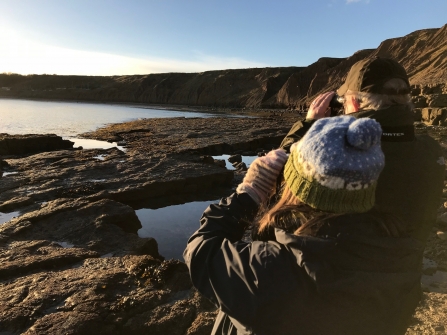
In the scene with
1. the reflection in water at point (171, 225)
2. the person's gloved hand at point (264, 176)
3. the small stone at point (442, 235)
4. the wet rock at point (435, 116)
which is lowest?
the reflection in water at point (171, 225)

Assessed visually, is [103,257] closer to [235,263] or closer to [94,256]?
[94,256]

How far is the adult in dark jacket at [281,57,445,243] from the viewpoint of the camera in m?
1.59

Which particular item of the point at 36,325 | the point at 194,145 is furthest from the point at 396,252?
the point at 194,145

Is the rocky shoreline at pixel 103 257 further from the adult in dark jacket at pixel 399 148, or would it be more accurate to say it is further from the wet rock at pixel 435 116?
the wet rock at pixel 435 116

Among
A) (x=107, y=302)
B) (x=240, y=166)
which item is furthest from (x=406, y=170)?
(x=240, y=166)

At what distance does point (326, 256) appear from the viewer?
3.85 feet

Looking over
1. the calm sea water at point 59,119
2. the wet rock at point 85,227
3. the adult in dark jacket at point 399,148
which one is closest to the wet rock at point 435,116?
the wet rock at point 85,227

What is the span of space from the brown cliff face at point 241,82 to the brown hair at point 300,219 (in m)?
34.5

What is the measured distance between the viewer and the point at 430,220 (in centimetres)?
175

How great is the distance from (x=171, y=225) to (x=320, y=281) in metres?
6.66

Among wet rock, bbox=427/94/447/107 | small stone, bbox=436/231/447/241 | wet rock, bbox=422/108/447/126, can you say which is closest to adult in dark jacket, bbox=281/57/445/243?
small stone, bbox=436/231/447/241

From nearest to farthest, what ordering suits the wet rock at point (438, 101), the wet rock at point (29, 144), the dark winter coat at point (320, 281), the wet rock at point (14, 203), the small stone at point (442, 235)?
1. the dark winter coat at point (320, 281)
2. the small stone at point (442, 235)
3. the wet rock at point (14, 203)
4. the wet rock at point (29, 144)
5. the wet rock at point (438, 101)

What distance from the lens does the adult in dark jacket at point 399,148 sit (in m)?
1.59

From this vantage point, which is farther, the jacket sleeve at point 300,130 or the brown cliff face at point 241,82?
the brown cliff face at point 241,82
